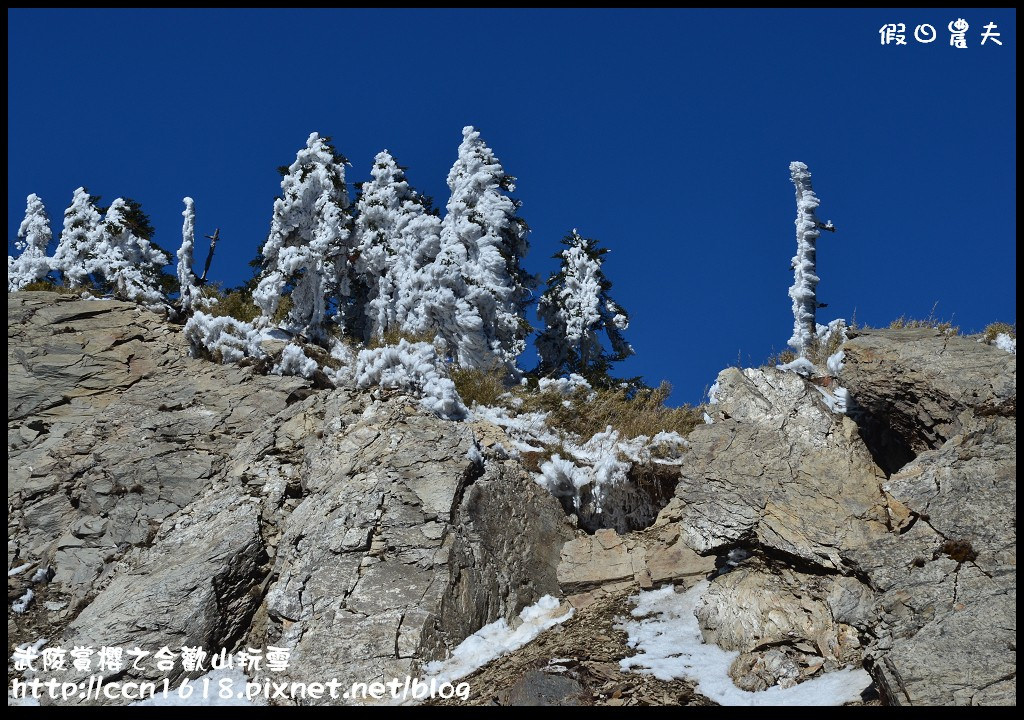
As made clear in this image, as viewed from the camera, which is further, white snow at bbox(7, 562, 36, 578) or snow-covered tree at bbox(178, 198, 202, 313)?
snow-covered tree at bbox(178, 198, 202, 313)

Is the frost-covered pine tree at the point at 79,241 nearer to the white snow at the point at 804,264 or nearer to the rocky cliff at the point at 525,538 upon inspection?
the rocky cliff at the point at 525,538

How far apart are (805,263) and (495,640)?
10765 millimetres

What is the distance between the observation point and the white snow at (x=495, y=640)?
38.6 feet

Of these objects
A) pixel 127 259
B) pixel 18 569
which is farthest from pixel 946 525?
pixel 127 259

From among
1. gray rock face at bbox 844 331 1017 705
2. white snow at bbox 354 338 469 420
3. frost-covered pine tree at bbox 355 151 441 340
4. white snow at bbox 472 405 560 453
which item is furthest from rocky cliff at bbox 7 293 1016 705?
frost-covered pine tree at bbox 355 151 441 340

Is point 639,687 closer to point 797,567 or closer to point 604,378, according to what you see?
point 797,567

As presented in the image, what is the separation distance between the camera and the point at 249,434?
16.9m

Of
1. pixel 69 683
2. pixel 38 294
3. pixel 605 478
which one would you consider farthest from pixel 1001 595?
pixel 38 294

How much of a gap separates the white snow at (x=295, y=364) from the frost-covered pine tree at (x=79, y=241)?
8.16 metres

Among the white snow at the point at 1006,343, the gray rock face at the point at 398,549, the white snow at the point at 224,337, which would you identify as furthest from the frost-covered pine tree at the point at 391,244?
the white snow at the point at 1006,343

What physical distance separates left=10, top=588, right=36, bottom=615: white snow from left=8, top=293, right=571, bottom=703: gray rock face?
0.16 metres

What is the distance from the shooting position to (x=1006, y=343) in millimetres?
13195

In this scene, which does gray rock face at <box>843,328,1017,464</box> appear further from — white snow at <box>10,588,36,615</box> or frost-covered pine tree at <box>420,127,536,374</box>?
white snow at <box>10,588,36,615</box>

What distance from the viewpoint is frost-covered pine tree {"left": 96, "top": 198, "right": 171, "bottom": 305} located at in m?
21.5
